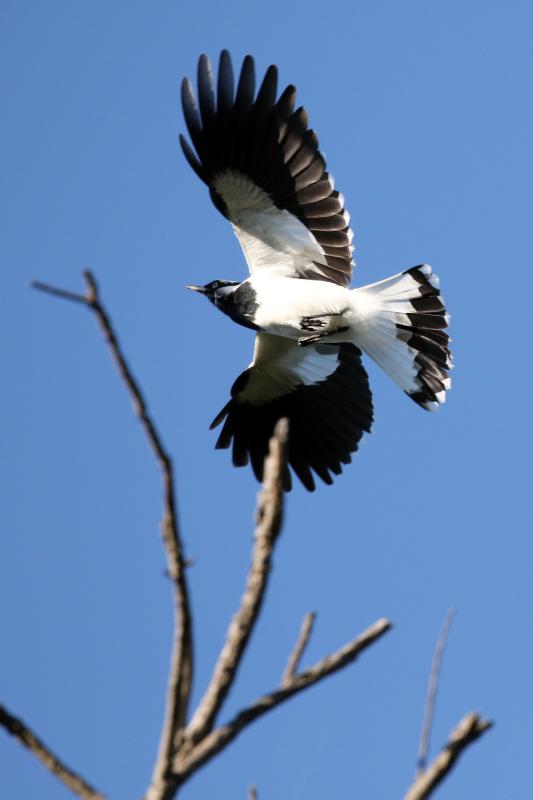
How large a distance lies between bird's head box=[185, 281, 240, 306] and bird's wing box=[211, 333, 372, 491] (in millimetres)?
589

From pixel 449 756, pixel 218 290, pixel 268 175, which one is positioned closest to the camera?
pixel 449 756

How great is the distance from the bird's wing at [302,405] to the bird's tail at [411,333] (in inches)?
27.0

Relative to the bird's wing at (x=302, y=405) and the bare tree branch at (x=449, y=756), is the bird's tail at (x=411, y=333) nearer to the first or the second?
the bird's wing at (x=302, y=405)

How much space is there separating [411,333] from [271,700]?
22.0 ft

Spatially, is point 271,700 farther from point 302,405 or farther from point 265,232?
point 302,405

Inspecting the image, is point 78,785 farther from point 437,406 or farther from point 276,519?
point 437,406

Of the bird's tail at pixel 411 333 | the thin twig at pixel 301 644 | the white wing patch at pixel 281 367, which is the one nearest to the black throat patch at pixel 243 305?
the white wing patch at pixel 281 367

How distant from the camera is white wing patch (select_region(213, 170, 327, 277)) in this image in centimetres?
866

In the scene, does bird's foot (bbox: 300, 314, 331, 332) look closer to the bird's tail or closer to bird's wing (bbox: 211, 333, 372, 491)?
the bird's tail

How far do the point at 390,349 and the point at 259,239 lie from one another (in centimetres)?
138

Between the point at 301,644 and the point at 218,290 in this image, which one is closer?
the point at 301,644

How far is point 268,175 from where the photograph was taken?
8555mm

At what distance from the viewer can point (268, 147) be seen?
8406mm

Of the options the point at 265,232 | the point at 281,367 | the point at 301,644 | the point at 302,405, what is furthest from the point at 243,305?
the point at 301,644
